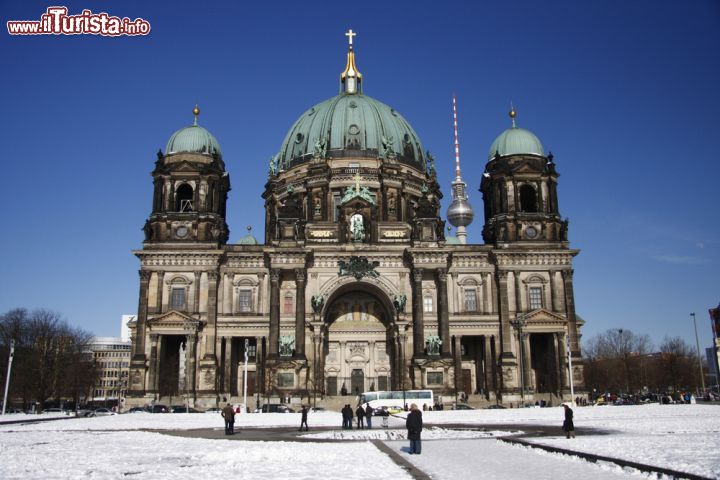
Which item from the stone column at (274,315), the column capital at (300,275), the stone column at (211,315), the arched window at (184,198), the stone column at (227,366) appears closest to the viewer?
the stone column at (274,315)

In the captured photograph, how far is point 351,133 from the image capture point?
78938 millimetres

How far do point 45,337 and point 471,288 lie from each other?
52335 millimetres

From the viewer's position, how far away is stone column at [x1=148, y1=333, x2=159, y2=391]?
6208 cm

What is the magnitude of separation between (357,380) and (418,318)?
32.2 ft

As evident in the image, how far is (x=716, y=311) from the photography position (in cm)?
9256

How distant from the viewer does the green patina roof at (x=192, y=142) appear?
6981cm

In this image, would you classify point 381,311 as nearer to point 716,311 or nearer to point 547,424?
point 547,424

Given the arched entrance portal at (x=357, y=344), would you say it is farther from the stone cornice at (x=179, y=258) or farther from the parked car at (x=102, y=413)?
the parked car at (x=102, y=413)

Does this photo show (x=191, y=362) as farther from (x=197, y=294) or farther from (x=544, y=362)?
(x=544, y=362)

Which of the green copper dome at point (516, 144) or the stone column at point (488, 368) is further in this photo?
the green copper dome at point (516, 144)

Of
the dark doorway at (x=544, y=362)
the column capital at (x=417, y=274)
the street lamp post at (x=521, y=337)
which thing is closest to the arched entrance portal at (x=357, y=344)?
the column capital at (x=417, y=274)

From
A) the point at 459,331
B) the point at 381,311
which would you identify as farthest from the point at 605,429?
the point at 381,311

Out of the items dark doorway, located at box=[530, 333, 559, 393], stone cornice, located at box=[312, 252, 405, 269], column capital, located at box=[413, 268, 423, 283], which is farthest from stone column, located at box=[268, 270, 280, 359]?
dark doorway, located at box=[530, 333, 559, 393]

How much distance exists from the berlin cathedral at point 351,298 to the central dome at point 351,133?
30.9 ft
